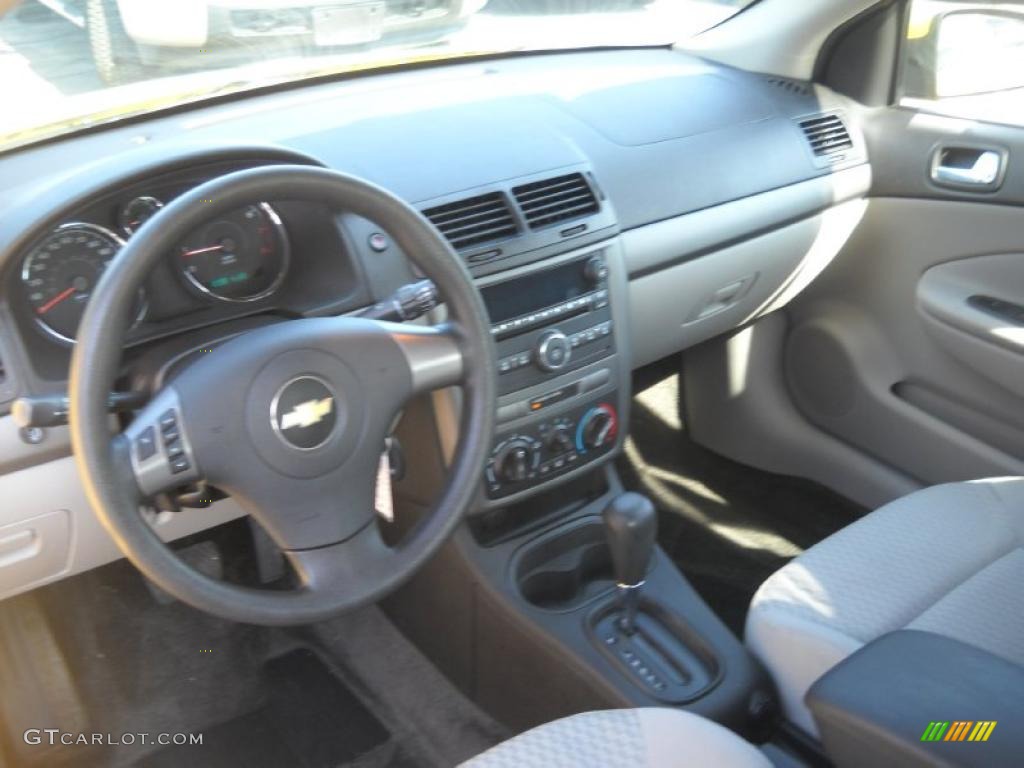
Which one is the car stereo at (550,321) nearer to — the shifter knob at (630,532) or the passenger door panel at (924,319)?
the shifter knob at (630,532)

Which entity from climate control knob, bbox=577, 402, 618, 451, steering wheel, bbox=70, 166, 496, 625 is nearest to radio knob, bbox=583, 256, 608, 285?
climate control knob, bbox=577, 402, 618, 451

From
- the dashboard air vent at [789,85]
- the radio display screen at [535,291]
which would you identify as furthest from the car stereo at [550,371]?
the dashboard air vent at [789,85]

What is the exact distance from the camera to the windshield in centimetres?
174

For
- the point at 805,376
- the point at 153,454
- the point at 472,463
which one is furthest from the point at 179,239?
the point at 805,376

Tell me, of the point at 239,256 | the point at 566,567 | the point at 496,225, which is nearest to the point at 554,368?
the point at 496,225

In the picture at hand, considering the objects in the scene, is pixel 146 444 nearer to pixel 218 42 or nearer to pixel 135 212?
pixel 135 212

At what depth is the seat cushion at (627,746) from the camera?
4.01 feet

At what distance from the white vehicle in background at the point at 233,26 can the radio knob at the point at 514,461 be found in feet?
3.00

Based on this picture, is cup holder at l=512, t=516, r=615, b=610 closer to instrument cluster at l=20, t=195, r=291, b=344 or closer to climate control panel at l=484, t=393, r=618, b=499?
climate control panel at l=484, t=393, r=618, b=499

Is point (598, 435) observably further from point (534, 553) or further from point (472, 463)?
point (472, 463)

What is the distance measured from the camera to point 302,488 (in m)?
1.29

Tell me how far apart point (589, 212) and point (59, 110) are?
0.90 meters

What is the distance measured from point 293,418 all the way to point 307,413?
0.06 feet

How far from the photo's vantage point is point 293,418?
4.12 ft
